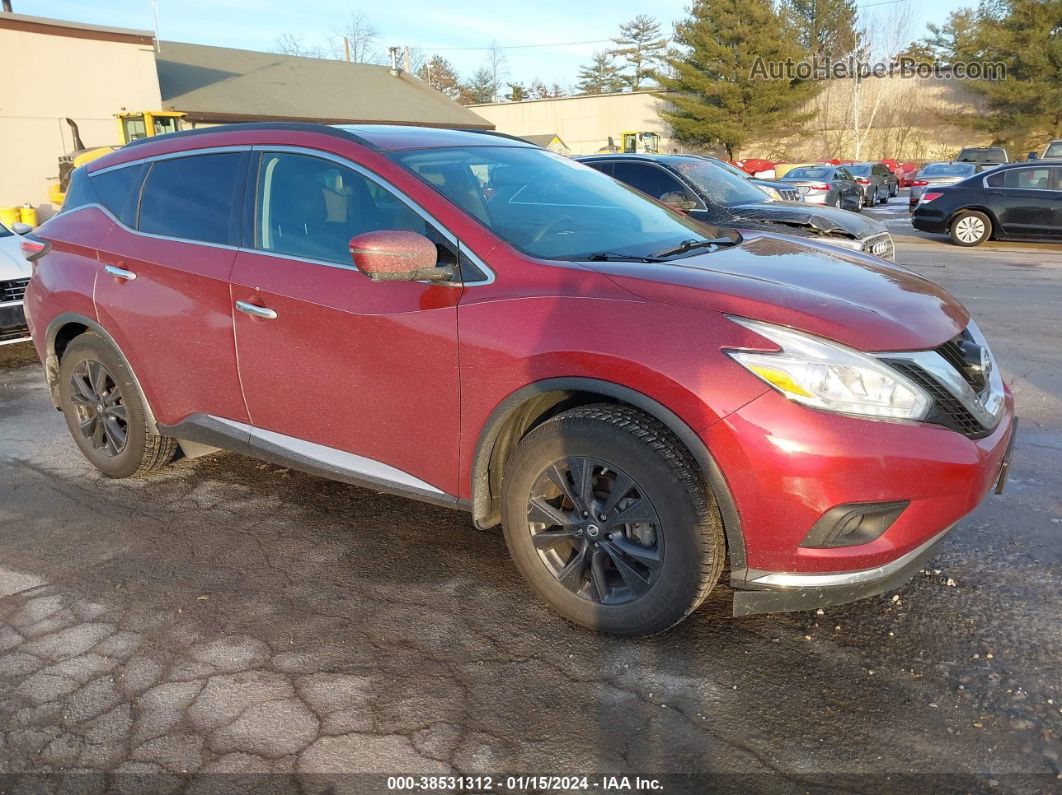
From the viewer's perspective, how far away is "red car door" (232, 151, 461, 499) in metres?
3.05

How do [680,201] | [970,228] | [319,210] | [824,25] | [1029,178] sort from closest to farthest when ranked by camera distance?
[319,210] < [680,201] < [1029,178] < [970,228] < [824,25]

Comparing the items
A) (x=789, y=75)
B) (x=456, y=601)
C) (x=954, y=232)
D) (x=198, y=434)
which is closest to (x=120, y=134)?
(x=954, y=232)

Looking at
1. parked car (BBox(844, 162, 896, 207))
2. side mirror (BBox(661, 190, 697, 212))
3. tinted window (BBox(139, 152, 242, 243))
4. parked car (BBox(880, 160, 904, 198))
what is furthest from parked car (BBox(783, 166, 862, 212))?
tinted window (BBox(139, 152, 242, 243))

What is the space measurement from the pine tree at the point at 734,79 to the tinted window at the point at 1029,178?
38700 millimetres

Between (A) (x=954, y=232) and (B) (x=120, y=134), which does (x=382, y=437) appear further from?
(B) (x=120, y=134)

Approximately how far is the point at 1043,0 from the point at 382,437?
5124 cm

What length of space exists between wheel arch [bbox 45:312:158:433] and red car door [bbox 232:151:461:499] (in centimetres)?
87

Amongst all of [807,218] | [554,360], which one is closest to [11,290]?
[554,360]

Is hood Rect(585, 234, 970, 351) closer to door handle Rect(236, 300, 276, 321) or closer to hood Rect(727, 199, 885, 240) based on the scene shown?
door handle Rect(236, 300, 276, 321)

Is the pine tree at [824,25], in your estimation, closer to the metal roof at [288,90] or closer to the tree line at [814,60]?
the tree line at [814,60]

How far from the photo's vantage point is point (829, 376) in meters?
2.47

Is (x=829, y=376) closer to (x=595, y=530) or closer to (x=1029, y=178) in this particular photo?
(x=595, y=530)

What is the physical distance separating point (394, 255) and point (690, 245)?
1329mm

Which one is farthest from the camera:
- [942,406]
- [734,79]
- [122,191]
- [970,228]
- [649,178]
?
[734,79]
